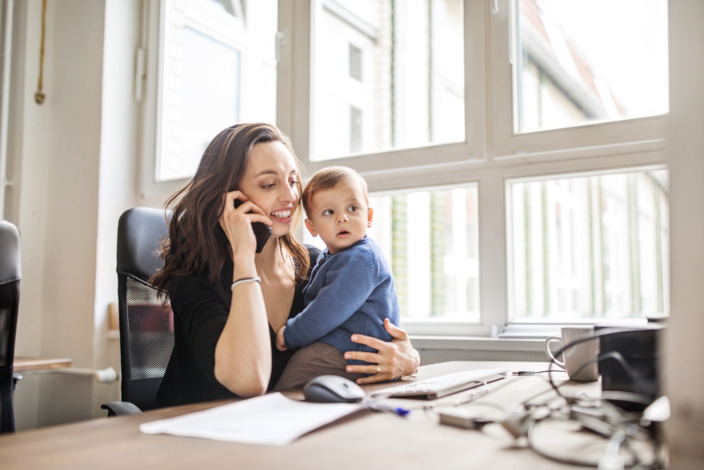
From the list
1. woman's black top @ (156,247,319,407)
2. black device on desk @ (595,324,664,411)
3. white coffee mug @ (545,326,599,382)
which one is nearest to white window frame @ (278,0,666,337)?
white coffee mug @ (545,326,599,382)

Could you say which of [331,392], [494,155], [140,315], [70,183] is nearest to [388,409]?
[331,392]

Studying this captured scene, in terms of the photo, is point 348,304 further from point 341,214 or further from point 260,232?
point 260,232

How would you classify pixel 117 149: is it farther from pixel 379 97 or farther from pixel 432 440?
pixel 432 440

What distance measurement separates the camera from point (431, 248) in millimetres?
5121

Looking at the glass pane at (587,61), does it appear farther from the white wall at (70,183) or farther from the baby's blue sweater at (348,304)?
the white wall at (70,183)

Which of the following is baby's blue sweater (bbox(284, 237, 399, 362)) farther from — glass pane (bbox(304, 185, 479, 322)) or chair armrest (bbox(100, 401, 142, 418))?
glass pane (bbox(304, 185, 479, 322))

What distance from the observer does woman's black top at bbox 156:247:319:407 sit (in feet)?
4.17

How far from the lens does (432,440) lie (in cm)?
74

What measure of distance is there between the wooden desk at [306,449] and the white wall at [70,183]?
6.77 ft

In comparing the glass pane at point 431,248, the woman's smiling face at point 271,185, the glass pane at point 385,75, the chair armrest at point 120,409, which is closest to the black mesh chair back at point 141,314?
the chair armrest at point 120,409

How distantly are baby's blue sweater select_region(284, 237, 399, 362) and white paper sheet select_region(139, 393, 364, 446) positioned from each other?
34 centimetres

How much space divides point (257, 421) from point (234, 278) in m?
0.52

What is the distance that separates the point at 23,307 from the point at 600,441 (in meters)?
2.77

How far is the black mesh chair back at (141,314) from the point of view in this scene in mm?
1559
